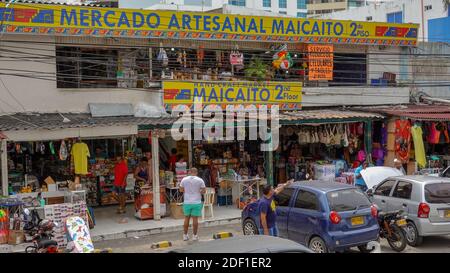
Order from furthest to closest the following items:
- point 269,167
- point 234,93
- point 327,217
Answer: point 269,167 → point 234,93 → point 327,217

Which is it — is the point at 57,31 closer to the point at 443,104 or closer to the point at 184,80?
the point at 184,80

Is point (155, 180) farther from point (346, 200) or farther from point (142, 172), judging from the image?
point (346, 200)

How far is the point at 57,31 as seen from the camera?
1598 cm

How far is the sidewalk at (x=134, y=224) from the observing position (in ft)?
47.3

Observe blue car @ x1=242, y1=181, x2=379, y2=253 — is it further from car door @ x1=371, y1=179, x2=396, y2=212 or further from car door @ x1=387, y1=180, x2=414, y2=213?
car door @ x1=371, y1=179, x2=396, y2=212

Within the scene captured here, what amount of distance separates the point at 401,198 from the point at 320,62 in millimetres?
8876

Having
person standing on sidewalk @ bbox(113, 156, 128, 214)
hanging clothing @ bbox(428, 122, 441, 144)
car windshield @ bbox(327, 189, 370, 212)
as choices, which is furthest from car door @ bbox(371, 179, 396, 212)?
hanging clothing @ bbox(428, 122, 441, 144)

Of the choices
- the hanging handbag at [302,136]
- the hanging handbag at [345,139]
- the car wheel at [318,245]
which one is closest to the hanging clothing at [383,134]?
the hanging handbag at [345,139]

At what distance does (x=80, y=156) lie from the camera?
50.5 feet

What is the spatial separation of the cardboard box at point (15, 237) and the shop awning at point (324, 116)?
858 centimetres

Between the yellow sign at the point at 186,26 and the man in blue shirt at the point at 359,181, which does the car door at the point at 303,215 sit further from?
the yellow sign at the point at 186,26

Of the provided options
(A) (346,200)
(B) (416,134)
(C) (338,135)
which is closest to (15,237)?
(A) (346,200)

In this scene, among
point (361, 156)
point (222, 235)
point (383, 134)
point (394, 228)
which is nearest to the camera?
point (394, 228)
